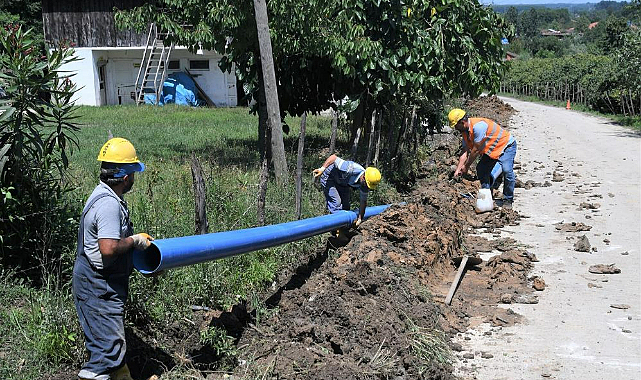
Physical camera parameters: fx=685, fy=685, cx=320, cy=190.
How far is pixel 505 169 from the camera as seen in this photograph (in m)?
11.4

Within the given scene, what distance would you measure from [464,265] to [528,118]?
84.8 feet

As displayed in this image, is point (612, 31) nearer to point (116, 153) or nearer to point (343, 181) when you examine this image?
point (343, 181)

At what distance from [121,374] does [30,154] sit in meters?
2.39

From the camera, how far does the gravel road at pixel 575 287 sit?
19.2ft

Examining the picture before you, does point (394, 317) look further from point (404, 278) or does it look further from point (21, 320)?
Result: point (21, 320)

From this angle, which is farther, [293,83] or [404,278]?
[293,83]

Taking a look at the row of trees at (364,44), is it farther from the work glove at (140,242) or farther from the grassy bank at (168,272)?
the work glove at (140,242)

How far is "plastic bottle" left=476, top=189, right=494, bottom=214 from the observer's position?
11.3 metres

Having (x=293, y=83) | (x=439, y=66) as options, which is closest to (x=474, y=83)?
(x=439, y=66)

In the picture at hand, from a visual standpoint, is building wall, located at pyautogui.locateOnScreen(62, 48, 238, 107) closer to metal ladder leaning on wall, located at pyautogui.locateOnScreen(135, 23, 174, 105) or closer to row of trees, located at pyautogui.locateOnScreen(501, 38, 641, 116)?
metal ladder leaning on wall, located at pyautogui.locateOnScreen(135, 23, 174, 105)

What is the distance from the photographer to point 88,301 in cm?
449

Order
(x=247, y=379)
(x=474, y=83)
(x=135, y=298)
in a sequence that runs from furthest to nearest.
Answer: (x=474, y=83), (x=135, y=298), (x=247, y=379)

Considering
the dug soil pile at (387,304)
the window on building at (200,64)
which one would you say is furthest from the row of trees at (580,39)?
the window on building at (200,64)

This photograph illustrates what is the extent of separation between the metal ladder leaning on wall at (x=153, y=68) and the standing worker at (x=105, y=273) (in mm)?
26307
